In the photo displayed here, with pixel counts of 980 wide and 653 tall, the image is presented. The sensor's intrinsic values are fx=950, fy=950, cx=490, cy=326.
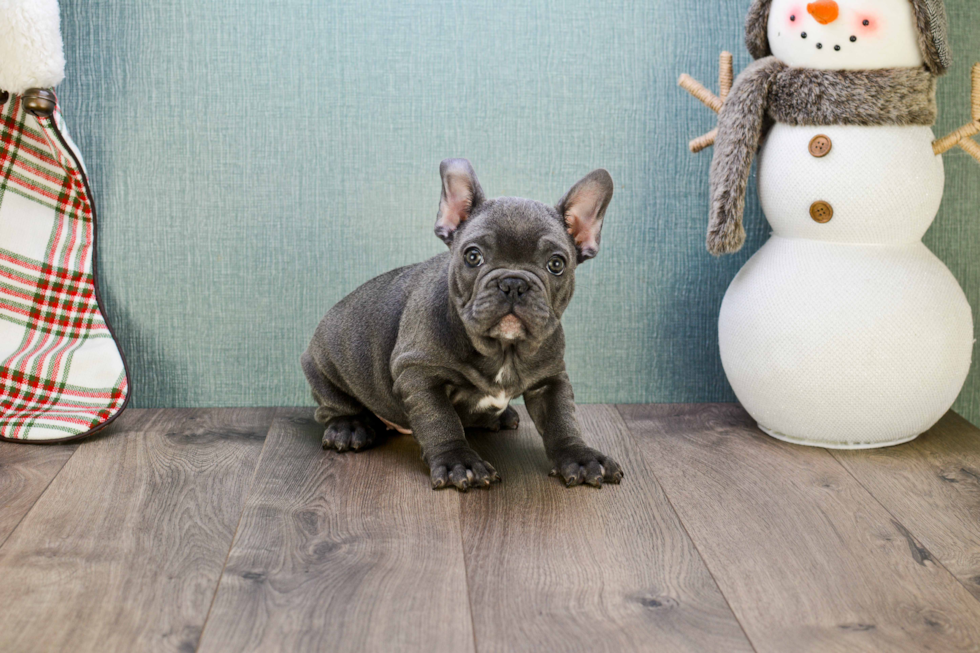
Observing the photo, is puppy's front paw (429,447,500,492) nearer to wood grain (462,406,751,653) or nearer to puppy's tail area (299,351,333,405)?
wood grain (462,406,751,653)

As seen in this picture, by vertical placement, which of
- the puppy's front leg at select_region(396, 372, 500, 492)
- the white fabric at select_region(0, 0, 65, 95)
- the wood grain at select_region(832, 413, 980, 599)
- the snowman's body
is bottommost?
the wood grain at select_region(832, 413, 980, 599)

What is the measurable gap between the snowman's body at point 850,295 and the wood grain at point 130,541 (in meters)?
1.21

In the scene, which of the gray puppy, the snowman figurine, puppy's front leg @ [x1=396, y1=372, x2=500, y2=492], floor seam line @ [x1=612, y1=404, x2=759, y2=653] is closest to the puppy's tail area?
the gray puppy

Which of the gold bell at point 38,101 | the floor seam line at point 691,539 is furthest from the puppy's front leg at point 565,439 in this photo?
the gold bell at point 38,101

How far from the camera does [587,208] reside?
1955 mm

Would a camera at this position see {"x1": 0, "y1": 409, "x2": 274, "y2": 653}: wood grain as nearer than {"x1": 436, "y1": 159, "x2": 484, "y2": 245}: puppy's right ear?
Yes

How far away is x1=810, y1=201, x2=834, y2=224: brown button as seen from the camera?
211cm

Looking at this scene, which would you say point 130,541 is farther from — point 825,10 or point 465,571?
point 825,10

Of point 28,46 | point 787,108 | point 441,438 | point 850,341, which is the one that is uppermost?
point 28,46

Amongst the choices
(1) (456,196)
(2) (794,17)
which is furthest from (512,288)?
(2) (794,17)

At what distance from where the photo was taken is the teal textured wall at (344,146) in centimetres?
235

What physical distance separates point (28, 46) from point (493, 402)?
1250mm

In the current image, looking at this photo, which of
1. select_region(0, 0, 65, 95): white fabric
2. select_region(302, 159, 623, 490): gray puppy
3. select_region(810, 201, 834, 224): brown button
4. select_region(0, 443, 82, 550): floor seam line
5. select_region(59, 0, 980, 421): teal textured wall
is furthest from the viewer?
select_region(59, 0, 980, 421): teal textured wall

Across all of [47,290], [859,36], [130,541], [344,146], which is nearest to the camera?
[130,541]
